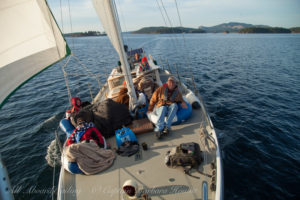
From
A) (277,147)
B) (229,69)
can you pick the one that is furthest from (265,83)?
(277,147)

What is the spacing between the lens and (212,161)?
4281mm

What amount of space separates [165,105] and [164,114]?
14.7 inches

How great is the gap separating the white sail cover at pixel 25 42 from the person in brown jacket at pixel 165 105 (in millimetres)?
3415

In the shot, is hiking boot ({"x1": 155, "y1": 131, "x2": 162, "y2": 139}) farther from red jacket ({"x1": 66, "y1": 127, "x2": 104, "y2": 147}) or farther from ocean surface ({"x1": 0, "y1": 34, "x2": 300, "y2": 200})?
ocean surface ({"x1": 0, "y1": 34, "x2": 300, "y2": 200})

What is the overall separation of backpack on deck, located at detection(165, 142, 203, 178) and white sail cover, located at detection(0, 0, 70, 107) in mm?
3348

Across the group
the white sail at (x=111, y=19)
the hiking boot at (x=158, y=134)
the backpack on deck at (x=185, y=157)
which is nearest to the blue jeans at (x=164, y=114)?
the hiking boot at (x=158, y=134)

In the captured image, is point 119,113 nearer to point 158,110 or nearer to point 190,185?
point 158,110

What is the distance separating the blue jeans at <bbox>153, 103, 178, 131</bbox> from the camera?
547 cm

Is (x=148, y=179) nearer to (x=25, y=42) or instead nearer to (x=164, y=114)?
(x=164, y=114)

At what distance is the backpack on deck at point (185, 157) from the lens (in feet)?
13.4

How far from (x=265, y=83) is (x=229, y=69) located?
5.61 metres

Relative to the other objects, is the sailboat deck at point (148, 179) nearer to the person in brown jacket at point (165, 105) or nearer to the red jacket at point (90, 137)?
the person in brown jacket at point (165, 105)

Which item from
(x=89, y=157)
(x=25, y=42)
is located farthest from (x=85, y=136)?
(x=25, y=42)

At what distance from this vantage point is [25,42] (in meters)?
2.42
